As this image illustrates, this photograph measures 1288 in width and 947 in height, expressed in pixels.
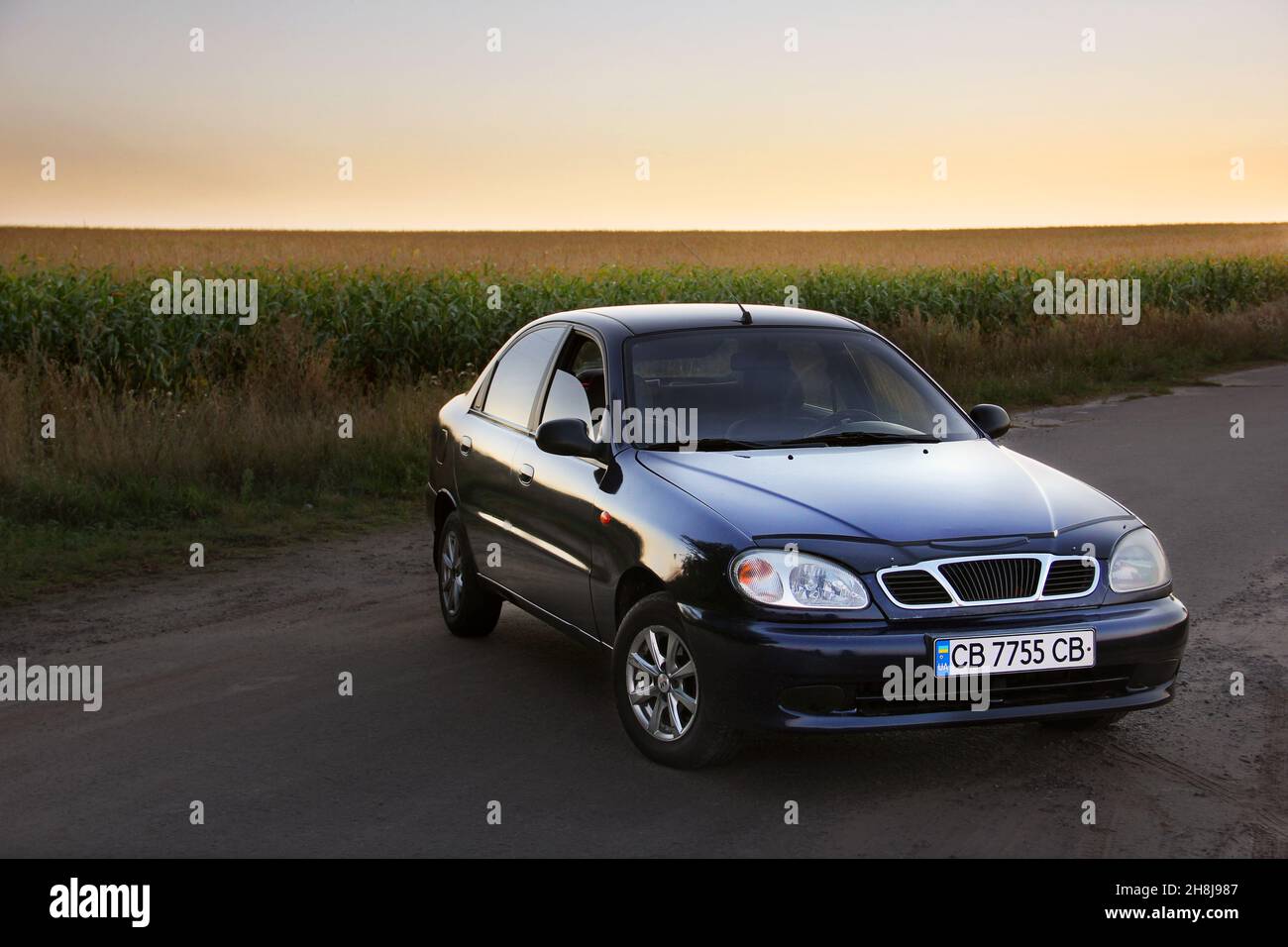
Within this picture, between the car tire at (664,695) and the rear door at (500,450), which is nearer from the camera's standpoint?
the car tire at (664,695)

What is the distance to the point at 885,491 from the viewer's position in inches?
233

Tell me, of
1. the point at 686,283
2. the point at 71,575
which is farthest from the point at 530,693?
the point at 686,283

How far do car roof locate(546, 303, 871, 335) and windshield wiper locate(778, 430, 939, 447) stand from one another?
0.77 metres

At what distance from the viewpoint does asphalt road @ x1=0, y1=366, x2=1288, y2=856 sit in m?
5.13

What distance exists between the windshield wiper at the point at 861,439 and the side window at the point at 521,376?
1.47m

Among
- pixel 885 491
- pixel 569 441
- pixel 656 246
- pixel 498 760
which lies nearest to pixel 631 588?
pixel 569 441

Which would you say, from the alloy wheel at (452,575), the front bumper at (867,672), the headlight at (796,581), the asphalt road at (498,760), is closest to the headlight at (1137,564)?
the front bumper at (867,672)

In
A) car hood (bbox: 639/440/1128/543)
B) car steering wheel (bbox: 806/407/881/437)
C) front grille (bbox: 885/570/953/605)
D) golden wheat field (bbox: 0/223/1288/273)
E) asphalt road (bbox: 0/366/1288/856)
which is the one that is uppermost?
golden wheat field (bbox: 0/223/1288/273)

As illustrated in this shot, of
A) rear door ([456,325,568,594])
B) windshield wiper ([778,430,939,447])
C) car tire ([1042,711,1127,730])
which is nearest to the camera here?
car tire ([1042,711,1127,730])

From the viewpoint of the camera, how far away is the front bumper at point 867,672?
5289 mm

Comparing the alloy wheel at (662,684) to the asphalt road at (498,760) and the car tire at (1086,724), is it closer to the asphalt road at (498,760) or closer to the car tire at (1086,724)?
the asphalt road at (498,760)

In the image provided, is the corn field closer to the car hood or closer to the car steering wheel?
the car steering wheel

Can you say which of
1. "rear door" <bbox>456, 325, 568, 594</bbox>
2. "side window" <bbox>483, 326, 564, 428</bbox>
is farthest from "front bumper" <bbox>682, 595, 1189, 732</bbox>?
"side window" <bbox>483, 326, 564, 428</bbox>
